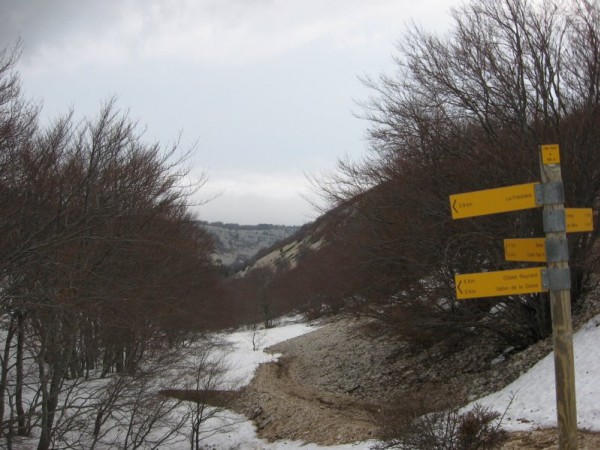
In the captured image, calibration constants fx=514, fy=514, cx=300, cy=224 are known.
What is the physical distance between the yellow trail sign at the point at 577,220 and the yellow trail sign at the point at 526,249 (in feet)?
0.75

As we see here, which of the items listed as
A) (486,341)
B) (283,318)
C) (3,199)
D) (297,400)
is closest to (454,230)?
(486,341)

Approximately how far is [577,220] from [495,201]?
2.16 ft

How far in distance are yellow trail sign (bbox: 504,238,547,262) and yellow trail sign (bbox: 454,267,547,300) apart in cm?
20

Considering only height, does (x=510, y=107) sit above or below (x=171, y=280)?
above

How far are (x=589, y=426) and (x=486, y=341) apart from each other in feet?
29.4

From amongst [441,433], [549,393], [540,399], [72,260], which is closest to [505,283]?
[441,433]

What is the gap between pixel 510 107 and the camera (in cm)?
1290

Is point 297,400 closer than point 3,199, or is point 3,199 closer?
point 3,199

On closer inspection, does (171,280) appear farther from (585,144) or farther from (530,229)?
(585,144)

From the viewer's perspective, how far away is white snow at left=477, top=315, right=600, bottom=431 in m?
7.68

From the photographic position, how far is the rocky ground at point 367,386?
11.6m

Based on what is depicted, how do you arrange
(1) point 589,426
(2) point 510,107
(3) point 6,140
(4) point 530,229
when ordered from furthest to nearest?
(2) point 510,107 < (4) point 530,229 < (3) point 6,140 < (1) point 589,426

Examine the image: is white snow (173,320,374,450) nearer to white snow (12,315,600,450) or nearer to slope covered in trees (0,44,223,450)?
white snow (12,315,600,450)

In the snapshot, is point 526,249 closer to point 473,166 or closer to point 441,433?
point 441,433
